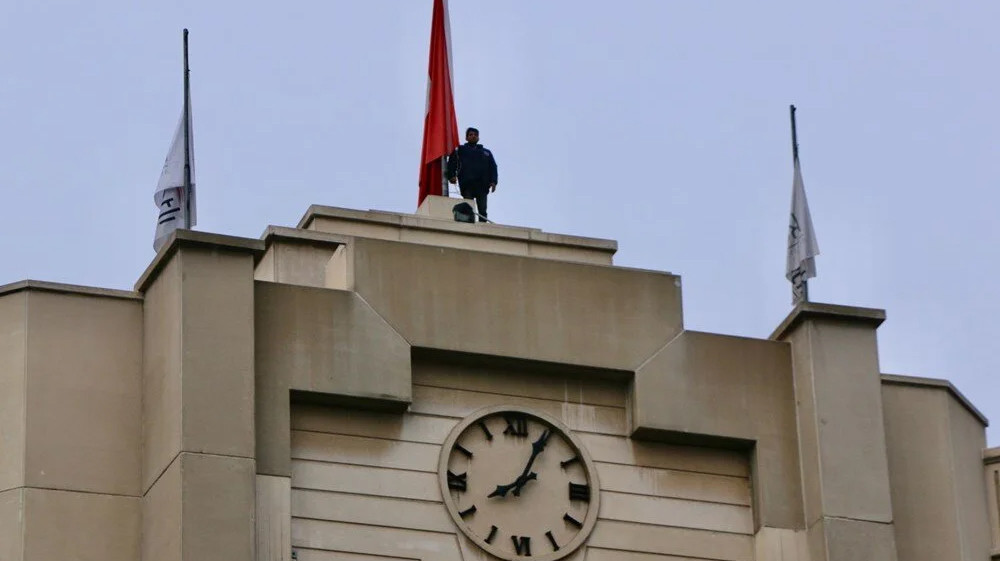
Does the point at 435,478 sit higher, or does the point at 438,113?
the point at 438,113

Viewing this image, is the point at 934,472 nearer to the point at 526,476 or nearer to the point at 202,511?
the point at 526,476

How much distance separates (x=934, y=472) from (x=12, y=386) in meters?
10.8

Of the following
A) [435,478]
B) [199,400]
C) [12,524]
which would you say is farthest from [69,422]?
[435,478]

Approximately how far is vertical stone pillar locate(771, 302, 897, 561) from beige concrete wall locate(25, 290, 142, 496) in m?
7.67

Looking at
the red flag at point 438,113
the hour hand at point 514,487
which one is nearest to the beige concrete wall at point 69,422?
the hour hand at point 514,487

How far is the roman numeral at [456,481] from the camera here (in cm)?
3584

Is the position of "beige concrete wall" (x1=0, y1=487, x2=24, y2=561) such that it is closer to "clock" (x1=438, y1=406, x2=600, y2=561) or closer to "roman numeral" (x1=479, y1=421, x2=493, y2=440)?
"clock" (x1=438, y1=406, x2=600, y2=561)

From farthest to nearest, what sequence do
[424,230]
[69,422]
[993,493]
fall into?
[424,230] → [993,493] → [69,422]

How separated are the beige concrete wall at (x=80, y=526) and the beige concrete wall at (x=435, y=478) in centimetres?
178

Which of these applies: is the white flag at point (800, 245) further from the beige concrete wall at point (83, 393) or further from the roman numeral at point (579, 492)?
the beige concrete wall at point (83, 393)

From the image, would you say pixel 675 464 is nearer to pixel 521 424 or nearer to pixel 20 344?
pixel 521 424

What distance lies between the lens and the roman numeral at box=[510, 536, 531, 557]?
117 ft

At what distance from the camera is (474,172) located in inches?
1601

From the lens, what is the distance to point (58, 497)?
34.6 metres
